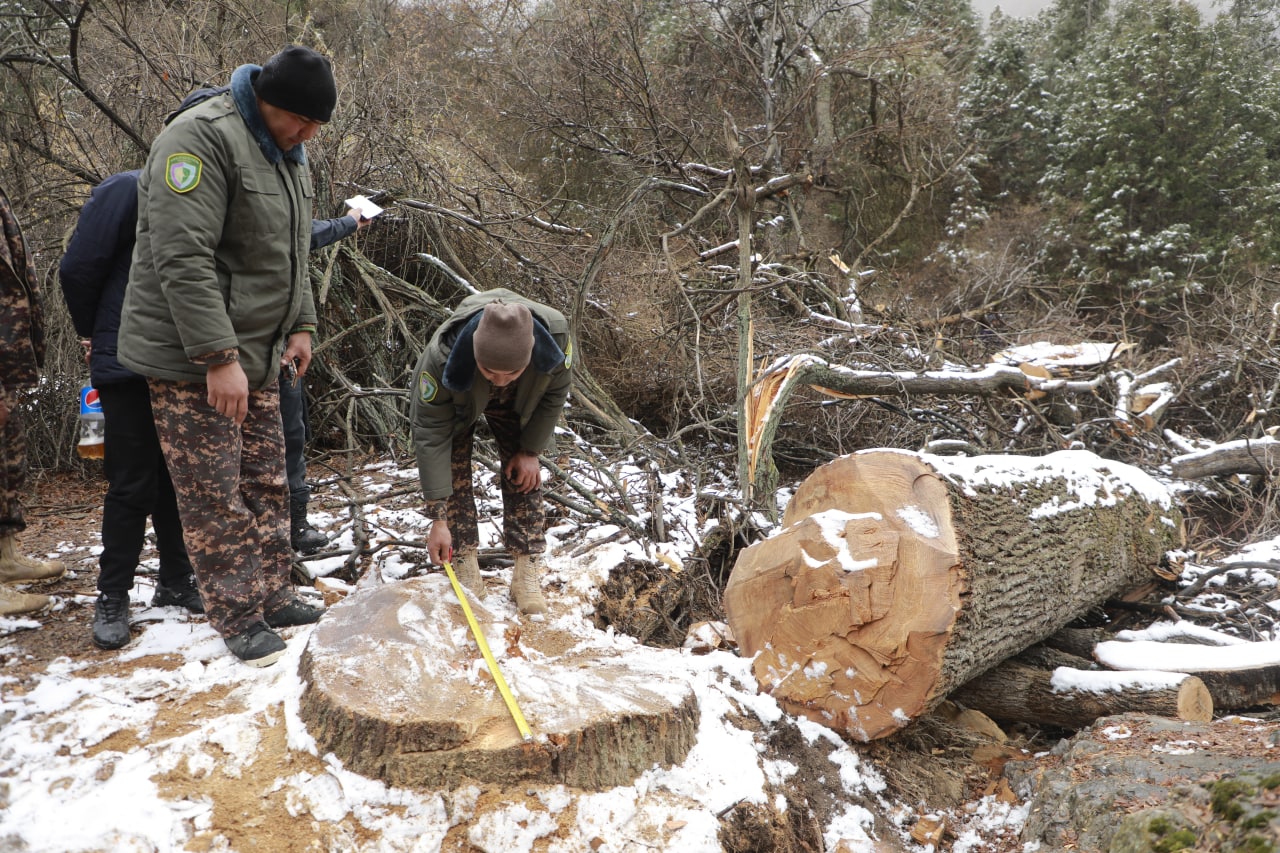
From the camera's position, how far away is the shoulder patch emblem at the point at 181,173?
6.77 ft

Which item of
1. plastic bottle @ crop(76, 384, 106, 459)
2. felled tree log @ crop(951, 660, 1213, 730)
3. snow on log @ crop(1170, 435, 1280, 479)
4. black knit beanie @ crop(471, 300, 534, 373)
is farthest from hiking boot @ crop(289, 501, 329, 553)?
snow on log @ crop(1170, 435, 1280, 479)

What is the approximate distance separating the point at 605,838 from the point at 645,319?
459cm

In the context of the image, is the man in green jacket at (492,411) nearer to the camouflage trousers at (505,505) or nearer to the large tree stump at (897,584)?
the camouflage trousers at (505,505)

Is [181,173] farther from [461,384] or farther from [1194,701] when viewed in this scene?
[1194,701]

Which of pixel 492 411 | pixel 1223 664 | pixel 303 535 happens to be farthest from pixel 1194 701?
pixel 303 535

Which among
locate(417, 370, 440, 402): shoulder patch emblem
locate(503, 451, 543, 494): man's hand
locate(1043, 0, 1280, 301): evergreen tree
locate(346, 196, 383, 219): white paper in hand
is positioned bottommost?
locate(503, 451, 543, 494): man's hand

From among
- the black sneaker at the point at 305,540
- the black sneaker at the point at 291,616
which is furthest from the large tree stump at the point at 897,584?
the black sneaker at the point at 305,540

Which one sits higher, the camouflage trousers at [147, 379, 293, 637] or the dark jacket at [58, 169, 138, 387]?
the dark jacket at [58, 169, 138, 387]

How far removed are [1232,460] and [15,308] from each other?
604 cm

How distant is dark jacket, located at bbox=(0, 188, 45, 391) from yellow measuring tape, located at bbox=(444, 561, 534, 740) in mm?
1543

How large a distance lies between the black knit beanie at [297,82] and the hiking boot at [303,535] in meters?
1.77

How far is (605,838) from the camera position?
1910 millimetres

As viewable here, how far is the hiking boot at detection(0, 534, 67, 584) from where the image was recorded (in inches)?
112

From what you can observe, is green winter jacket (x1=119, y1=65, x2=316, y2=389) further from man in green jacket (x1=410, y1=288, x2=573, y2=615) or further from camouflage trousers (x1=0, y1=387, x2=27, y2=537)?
camouflage trousers (x1=0, y1=387, x2=27, y2=537)
